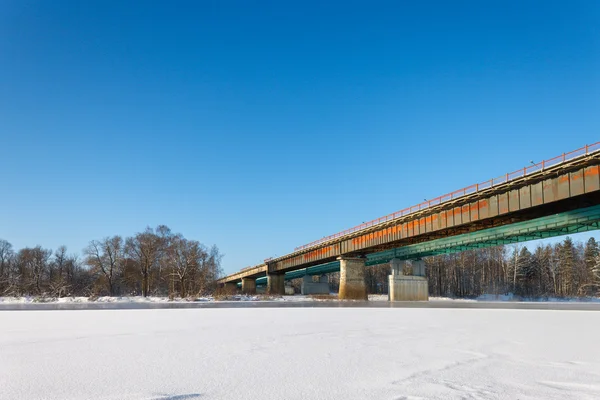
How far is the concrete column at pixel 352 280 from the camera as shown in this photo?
2385 inches

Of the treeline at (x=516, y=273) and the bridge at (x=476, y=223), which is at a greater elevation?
the bridge at (x=476, y=223)

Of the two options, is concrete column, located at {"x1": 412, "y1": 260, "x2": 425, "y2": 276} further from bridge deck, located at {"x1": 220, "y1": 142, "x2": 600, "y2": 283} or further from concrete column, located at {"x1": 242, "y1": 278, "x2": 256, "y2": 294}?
→ concrete column, located at {"x1": 242, "y1": 278, "x2": 256, "y2": 294}

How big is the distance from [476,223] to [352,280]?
24662mm

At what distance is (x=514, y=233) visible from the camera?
45844 millimetres

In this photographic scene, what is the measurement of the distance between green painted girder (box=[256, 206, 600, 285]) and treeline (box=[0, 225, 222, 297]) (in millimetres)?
32029

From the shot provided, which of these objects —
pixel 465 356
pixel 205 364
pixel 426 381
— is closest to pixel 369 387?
pixel 426 381

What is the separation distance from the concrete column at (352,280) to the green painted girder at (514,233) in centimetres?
561

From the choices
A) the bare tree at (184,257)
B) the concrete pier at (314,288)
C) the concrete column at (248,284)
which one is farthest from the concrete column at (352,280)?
the concrete column at (248,284)

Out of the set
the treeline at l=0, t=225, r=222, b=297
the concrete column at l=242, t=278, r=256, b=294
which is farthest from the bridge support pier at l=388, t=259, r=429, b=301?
the concrete column at l=242, t=278, r=256, b=294

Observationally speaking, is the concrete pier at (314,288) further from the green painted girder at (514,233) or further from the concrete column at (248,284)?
the green painted girder at (514,233)

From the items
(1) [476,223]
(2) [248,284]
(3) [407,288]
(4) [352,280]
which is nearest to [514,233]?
(1) [476,223]

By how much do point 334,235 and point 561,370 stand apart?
188 ft

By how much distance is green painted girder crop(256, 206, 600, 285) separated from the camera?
38.0m

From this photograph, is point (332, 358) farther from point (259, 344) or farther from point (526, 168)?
point (526, 168)
